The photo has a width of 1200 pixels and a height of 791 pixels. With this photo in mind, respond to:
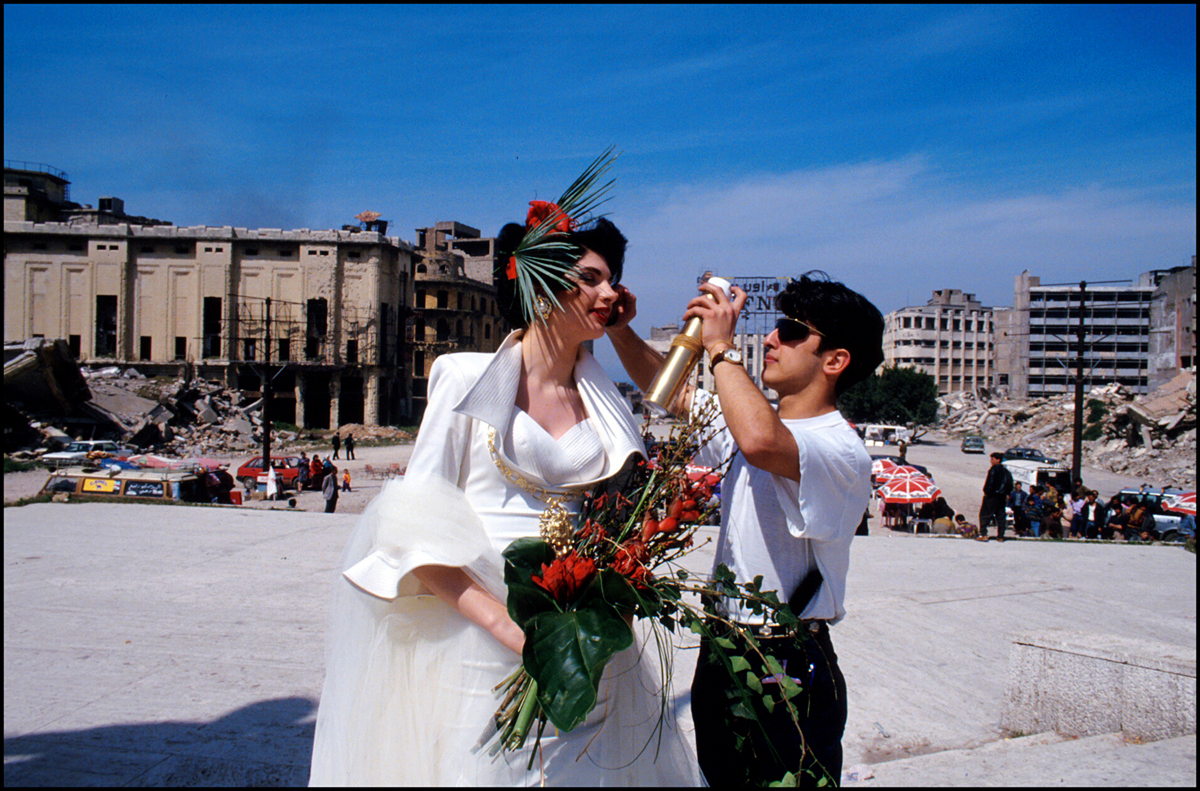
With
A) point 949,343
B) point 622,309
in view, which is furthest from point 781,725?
point 949,343

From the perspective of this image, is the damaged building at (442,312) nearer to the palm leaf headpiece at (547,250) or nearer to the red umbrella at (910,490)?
the red umbrella at (910,490)

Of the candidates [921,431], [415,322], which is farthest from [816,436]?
[921,431]

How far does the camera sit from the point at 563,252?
2.22m

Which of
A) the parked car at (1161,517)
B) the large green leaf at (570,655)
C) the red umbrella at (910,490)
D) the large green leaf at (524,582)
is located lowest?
the parked car at (1161,517)

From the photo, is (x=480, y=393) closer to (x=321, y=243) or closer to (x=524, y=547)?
(x=524, y=547)

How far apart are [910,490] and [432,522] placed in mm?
16992

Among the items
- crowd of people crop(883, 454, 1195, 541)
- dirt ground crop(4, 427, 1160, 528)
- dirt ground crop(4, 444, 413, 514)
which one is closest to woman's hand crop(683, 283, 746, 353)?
crowd of people crop(883, 454, 1195, 541)

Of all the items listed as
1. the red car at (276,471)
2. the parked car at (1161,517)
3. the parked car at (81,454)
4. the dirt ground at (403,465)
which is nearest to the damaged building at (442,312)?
the dirt ground at (403,465)

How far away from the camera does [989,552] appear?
375 inches

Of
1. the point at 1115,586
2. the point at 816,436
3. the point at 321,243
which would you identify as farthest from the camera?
the point at 321,243

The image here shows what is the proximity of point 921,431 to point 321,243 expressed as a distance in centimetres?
5197

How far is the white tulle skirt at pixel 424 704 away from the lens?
6.57ft

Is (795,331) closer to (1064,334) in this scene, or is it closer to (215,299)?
(215,299)

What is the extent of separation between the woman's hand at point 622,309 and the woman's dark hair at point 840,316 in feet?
1.53
